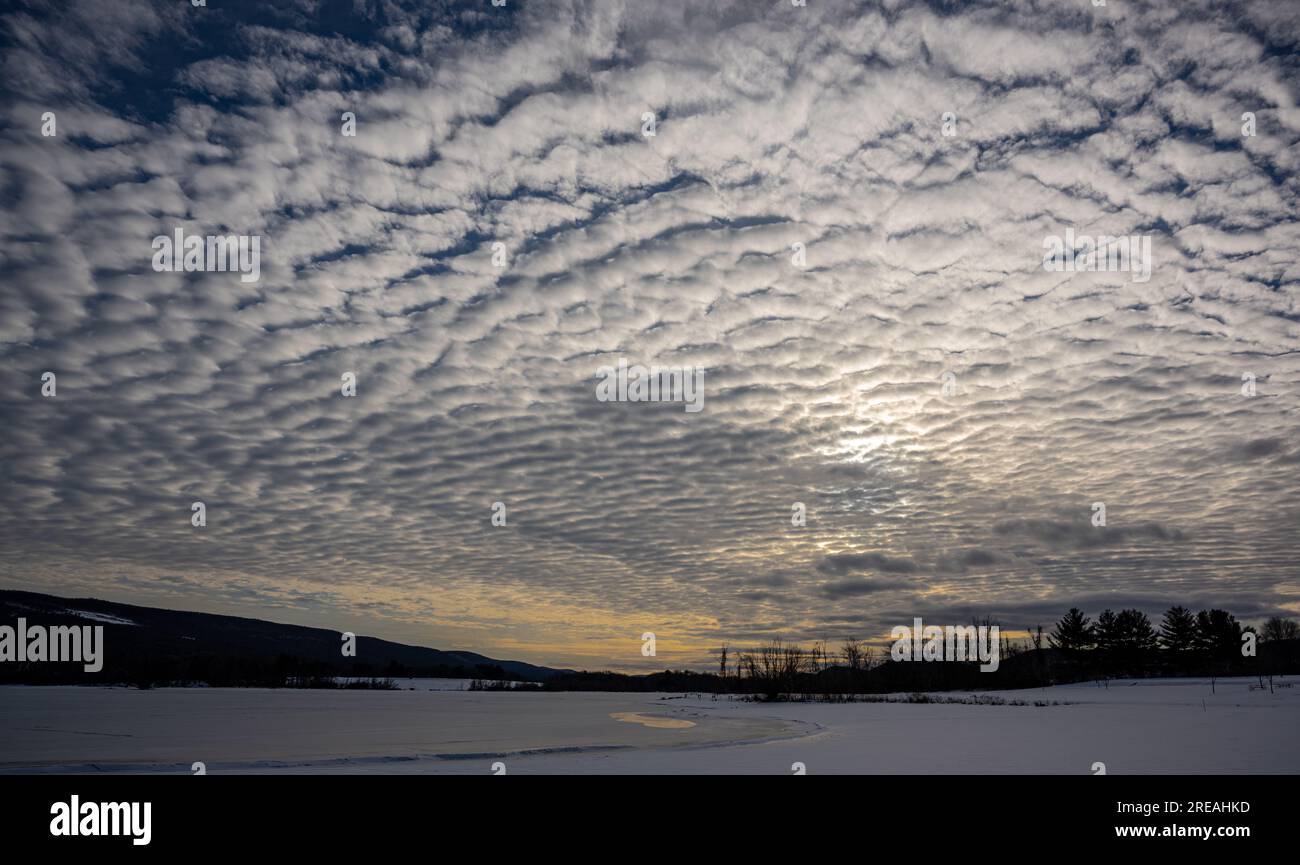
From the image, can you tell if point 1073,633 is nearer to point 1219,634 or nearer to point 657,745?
point 1219,634

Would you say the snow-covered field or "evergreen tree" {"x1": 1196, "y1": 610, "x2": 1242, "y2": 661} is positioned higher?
the snow-covered field

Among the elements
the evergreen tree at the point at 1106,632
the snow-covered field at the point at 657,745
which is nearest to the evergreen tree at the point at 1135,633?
the evergreen tree at the point at 1106,632

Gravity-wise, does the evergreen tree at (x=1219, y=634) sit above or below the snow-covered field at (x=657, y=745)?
below

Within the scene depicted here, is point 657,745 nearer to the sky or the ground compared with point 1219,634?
nearer to the sky

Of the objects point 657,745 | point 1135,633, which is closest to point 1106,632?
point 1135,633

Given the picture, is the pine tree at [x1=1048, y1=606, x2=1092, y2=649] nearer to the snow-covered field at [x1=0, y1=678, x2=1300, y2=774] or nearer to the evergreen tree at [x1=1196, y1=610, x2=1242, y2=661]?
the evergreen tree at [x1=1196, y1=610, x2=1242, y2=661]

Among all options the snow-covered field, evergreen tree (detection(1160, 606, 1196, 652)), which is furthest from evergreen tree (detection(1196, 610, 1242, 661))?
the snow-covered field

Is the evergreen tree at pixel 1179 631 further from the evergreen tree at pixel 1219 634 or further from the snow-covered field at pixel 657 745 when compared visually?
the snow-covered field at pixel 657 745

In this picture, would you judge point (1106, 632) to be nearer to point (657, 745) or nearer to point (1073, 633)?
point (1073, 633)

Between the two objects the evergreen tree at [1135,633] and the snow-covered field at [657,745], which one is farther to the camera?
the evergreen tree at [1135,633]

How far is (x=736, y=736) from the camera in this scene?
33.3 m

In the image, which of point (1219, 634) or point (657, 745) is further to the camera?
point (1219, 634)
